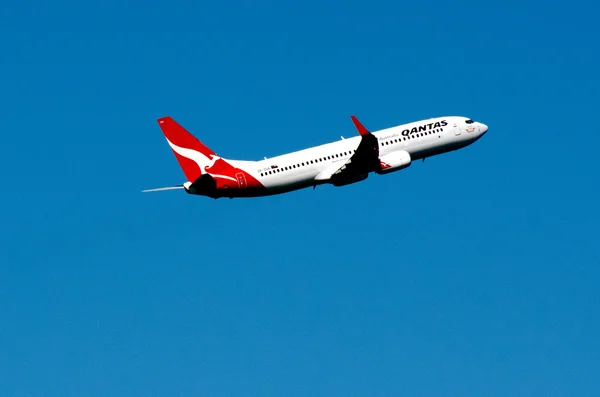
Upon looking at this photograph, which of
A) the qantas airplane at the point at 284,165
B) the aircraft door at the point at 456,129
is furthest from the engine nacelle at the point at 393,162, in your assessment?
the aircraft door at the point at 456,129

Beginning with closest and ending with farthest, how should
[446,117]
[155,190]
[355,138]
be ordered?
[155,190]
[355,138]
[446,117]

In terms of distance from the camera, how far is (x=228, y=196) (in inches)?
3494

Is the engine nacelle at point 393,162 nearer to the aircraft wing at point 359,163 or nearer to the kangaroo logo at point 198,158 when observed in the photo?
the aircraft wing at point 359,163

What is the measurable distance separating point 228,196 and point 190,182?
12.2ft

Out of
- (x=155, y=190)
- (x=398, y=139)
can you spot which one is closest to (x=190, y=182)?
(x=155, y=190)

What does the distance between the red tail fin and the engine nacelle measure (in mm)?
15807

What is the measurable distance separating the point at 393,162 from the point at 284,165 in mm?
10579

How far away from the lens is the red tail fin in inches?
3509

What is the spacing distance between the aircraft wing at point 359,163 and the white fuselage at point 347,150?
1196mm

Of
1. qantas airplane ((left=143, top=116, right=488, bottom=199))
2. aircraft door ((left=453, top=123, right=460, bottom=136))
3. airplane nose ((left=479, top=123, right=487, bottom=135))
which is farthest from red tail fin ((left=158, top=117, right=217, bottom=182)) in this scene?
airplane nose ((left=479, top=123, right=487, bottom=135))

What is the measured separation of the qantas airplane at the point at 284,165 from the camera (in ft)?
288

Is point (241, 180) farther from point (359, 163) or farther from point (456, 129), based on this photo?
point (456, 129)

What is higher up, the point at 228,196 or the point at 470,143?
the point at 470,143

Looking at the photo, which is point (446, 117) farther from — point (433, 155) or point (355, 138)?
point (355, 138)
